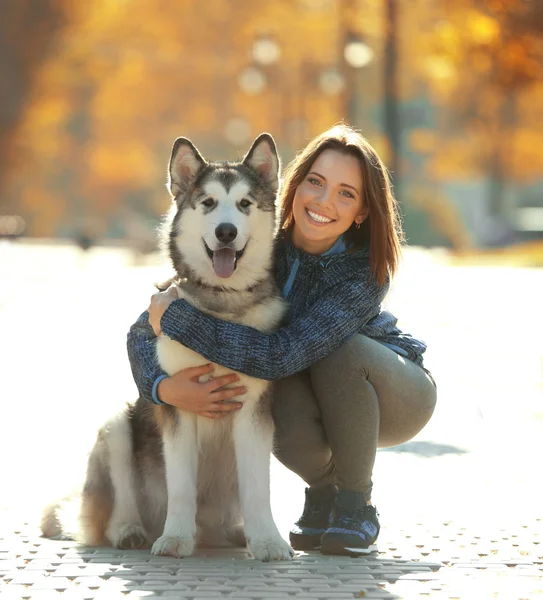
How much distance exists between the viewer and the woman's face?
5254 mm

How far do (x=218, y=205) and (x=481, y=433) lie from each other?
3537 mm

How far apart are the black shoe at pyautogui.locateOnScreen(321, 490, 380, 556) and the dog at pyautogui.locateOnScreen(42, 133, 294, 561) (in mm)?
214

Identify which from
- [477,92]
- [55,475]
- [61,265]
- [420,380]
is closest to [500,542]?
[420,380]

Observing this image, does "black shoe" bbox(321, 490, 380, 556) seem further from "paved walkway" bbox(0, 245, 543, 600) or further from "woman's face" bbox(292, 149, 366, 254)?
"woman's face" bbox(292, 149, 366, 254)

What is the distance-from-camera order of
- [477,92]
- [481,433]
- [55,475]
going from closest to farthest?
[55,475] → [481,433] → [477,92]

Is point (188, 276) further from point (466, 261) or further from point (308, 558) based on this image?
point (466, 261)

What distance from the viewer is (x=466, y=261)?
2753 centimetres

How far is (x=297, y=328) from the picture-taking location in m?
4.96

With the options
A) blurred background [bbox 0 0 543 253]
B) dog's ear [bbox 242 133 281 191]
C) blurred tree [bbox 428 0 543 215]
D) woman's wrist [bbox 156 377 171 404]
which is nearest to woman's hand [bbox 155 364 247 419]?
woman's wrist [bbox 156 377 171 404]

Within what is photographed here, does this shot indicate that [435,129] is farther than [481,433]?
Yes

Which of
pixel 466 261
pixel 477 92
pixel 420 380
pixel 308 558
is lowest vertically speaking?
pixel 308 558

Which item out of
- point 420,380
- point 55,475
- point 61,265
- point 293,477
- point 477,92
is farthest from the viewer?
point 477,92

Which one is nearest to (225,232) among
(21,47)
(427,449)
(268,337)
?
(268,337)

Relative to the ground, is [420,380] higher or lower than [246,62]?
lower
